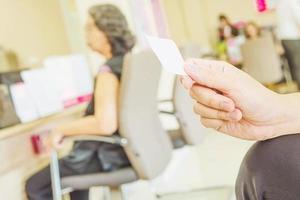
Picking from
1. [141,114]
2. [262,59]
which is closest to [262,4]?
[141,114]

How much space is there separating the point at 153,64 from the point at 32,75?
2.52ft

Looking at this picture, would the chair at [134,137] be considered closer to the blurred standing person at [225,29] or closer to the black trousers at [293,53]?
the black trousers at [293,53]

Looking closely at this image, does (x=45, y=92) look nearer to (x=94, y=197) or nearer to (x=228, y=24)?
(x=94, y=197)

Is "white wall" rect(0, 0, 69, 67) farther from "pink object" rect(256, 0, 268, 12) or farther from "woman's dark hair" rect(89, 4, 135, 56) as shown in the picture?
"pink object" rect(256, 0, 268, 12)

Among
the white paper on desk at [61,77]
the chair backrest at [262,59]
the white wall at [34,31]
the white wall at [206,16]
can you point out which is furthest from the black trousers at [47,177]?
the white wall at [206,16]

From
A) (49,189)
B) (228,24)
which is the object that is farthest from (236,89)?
(228,24)

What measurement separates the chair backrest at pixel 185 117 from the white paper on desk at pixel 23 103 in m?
0.73

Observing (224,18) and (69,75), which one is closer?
(69,75)

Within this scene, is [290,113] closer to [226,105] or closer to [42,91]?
[226,105]

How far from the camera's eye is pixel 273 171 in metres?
0.49

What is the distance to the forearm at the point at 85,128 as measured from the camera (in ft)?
5.38

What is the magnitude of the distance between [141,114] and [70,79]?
0.91 m

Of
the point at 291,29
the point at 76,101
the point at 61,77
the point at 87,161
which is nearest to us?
the point at 87,161

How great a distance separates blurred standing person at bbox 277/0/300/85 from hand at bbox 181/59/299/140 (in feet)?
4.34
